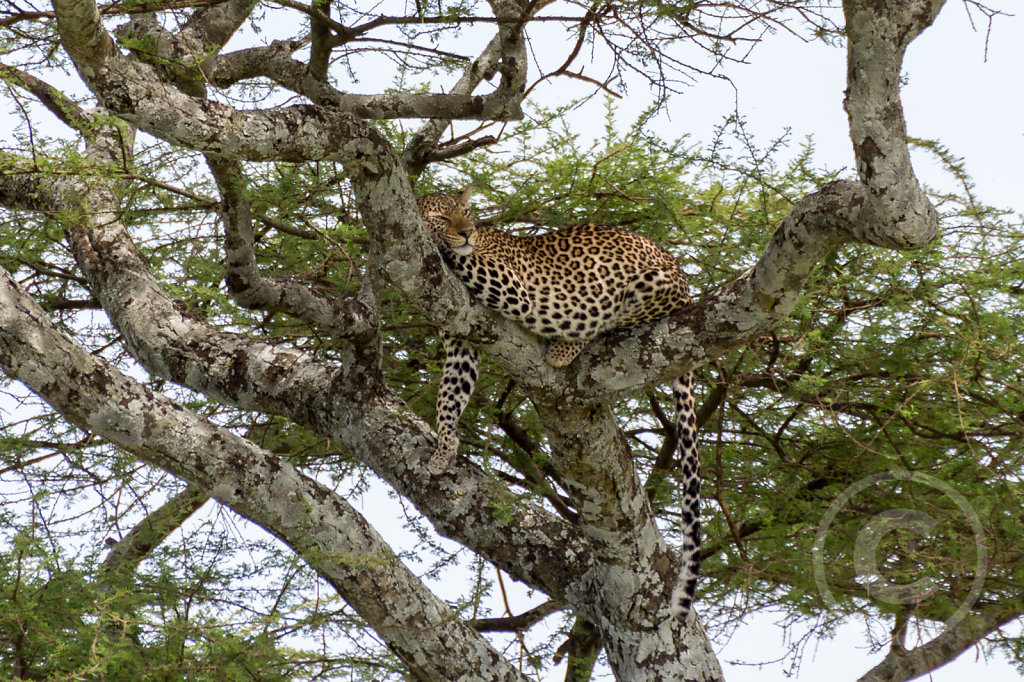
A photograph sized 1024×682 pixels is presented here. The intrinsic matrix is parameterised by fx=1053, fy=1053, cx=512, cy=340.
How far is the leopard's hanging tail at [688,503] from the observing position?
5.53 meters

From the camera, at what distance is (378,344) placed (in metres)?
5.88

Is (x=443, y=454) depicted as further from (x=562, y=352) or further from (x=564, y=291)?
(x=564, y=291)

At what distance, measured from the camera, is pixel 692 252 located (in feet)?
25.1

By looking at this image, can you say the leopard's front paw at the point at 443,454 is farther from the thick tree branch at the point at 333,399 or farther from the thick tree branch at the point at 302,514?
Answer: the thick tree branch at the point at 302,514

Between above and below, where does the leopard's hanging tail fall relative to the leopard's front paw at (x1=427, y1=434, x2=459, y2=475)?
below

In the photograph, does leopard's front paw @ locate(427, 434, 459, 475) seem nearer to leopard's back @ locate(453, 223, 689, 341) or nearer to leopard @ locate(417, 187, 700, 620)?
leopard @ locate(417, 187, 700, 620)

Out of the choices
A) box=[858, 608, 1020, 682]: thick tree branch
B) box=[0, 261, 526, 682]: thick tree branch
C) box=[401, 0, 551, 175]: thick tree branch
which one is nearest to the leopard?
box=[401, 0, 551, 175]: thick tree branch

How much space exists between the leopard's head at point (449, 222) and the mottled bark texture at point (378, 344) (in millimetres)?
243

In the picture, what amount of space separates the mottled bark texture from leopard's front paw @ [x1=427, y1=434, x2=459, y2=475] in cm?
7

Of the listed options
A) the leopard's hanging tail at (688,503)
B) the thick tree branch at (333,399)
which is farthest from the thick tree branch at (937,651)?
the thick tree branch at (333,399)

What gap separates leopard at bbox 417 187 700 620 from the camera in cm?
527

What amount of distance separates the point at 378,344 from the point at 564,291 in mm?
1160

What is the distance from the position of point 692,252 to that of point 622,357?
8.68ft

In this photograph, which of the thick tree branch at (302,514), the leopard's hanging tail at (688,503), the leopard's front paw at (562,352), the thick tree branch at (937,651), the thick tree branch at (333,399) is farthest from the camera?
the thick tree branch at (937,651)
